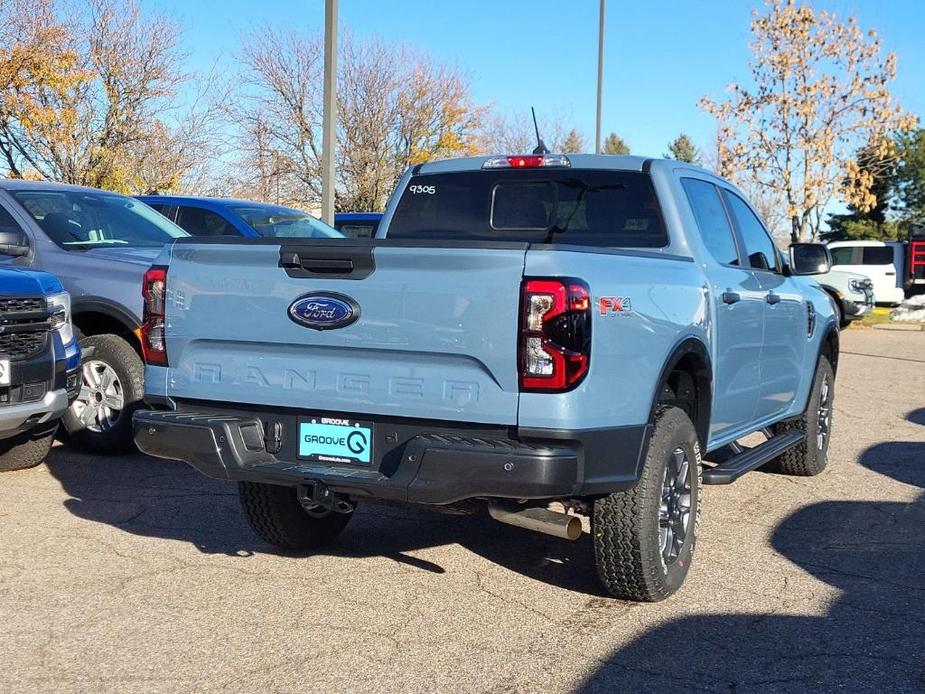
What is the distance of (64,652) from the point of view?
399 centimetres

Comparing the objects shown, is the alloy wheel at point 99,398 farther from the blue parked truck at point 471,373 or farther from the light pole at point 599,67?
the light pole at point 599,67

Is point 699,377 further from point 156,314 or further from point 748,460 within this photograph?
point 156,314

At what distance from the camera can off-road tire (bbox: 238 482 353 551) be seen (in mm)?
5172

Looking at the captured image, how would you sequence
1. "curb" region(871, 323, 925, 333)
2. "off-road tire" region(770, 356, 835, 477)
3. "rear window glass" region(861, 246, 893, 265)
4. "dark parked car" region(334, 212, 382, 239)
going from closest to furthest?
"off-road tire" region(770, 356, 835, 477), "dark parked car" region(334, 212, 382, 239), "curb" region(871, 323, 925, 333), "rear window glass" region(861, 246, 893, 265)

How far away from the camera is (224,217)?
10.6 m

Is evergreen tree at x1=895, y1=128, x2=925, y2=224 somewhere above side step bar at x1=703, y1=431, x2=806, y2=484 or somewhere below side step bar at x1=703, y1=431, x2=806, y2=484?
above

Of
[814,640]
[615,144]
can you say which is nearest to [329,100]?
[814,640]

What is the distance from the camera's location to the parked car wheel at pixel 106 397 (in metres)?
7.46

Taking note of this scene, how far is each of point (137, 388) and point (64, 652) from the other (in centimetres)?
365

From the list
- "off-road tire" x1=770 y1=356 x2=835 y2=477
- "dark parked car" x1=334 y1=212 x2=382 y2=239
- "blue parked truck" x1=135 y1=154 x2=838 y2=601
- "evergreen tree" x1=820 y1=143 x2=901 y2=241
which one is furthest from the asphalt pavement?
"evergreen tree" x1=820 y1=143 x2=901 y2=241

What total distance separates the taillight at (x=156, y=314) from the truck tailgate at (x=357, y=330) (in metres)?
0.05

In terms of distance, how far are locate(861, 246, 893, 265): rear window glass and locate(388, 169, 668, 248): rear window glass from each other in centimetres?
2776

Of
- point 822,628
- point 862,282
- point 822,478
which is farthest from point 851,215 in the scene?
point 822,628

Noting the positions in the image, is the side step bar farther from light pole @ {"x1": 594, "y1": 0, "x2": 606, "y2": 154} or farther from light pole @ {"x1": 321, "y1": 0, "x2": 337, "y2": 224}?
light pole @ {"x1": 594, "y1": 0, "x2": 606, "y2": 154}
